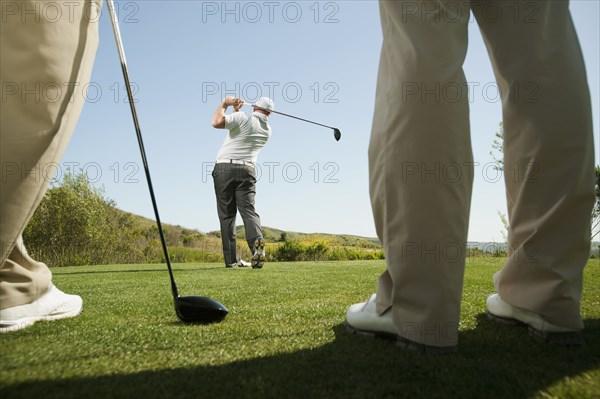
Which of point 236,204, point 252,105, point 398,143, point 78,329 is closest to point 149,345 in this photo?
point 78,329

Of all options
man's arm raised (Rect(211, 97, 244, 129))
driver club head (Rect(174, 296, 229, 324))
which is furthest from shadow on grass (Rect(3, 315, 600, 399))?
man's arm raised (Rect(211, 97, 244, 129))

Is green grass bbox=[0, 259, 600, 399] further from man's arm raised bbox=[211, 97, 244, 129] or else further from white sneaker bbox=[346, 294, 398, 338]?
man's arm raised bbox=[211, 97, 244, 129]

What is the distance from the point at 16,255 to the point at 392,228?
138cm

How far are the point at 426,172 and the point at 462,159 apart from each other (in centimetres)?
12

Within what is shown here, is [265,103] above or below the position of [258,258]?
above

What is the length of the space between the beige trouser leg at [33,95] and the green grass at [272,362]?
453mm

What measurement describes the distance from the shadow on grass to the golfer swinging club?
472 centimetres

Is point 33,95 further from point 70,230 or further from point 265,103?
point 70,230

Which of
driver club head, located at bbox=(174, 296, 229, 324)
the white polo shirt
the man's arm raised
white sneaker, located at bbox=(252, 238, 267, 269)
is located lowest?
white sneaker, located at bbox=(252, 238, 267, 269)

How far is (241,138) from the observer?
6336 millimetres

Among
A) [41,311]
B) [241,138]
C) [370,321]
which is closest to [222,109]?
[241,138]

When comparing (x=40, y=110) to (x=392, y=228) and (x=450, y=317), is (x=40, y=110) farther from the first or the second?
(x=450, y=317)

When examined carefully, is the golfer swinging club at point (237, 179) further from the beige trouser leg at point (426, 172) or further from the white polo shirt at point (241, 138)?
the beige trouser leg at point (426, 172)

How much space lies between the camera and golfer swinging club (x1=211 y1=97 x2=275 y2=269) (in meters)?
6.01
